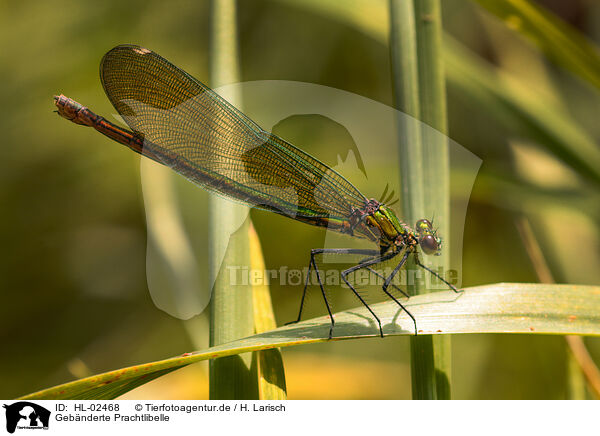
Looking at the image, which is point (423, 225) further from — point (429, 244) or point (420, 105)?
point (420, 105)

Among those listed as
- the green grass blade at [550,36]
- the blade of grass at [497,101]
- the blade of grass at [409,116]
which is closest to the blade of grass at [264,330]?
the blade of grass at [409,116]

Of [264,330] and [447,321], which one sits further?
[264,330]

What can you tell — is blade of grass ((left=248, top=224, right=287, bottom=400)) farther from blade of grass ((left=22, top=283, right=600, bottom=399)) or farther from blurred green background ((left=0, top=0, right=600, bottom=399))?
blurred green background ((left=0, top=0, right=600, bottom=399))

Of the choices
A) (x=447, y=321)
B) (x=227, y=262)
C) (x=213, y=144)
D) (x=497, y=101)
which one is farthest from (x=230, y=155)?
(x=497, y=101)

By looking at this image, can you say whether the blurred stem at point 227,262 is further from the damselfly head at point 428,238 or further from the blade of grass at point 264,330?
the damselfly head at point 428,238
